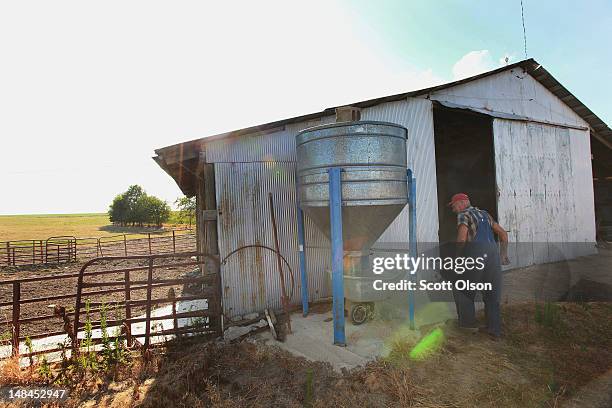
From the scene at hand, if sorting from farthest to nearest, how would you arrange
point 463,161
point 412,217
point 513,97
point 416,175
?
point 463,161 < point 513,97 < point 416,175 < point 412,217

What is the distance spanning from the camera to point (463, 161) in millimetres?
10445

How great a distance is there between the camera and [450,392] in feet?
10.8

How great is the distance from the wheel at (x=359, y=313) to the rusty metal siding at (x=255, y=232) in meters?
1.52

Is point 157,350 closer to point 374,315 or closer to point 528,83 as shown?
point 374,315

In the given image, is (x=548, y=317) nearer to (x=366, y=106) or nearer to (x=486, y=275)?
(x=486, y=275)

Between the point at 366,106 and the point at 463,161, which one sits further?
the point at 463,161

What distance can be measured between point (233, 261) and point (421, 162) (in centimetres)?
422

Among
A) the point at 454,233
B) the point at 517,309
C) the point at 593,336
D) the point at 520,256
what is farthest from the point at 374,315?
the point at 454,233

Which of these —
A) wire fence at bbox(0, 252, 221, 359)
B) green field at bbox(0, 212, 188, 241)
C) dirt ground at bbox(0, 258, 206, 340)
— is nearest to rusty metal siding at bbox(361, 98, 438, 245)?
wire fence at bbox(0, 252, 221, 359)

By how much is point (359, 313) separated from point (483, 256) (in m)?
1.96

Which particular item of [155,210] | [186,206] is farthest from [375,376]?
[155,210]

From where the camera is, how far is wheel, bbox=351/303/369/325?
16.6 ft

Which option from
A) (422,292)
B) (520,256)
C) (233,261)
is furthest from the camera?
(520,256)

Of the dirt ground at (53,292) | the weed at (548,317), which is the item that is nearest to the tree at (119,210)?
the dirt ground at (53,292)
